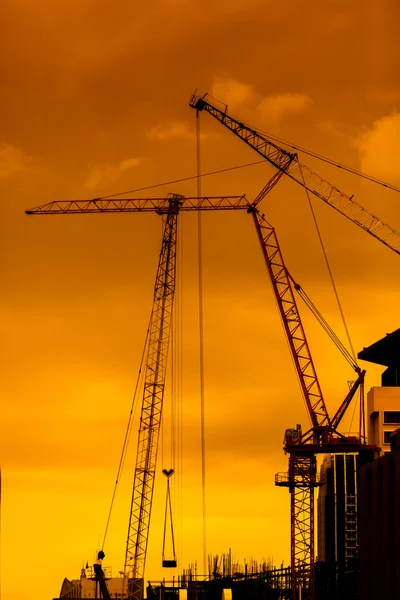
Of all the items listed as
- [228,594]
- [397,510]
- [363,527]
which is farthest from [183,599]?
[397,510]

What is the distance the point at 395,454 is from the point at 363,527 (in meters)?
21.7

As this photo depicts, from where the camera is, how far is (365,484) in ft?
481

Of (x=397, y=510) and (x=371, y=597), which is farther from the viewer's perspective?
(x=371, y=597)

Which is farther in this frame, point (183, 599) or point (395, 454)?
point (183, 599)

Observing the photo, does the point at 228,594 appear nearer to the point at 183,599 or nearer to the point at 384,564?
the point at 183,599

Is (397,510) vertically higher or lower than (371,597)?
higher

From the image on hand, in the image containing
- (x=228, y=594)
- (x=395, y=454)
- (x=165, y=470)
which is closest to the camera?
(x=395, y=454)

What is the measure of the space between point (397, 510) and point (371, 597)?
1490cm

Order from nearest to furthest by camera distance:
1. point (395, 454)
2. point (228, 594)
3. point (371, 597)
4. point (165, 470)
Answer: point (395, 454)
point (371, 597)
point (228, 594)
point (165, 470)

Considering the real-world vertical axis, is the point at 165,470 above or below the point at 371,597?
above

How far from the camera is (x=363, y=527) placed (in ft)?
488

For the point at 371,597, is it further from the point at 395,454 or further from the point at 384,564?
the point at 395,454

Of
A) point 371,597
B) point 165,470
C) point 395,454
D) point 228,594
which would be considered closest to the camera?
point 395,454

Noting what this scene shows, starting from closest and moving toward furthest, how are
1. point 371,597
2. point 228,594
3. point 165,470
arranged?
point 371,597 < point 228,594 < point 165,470
